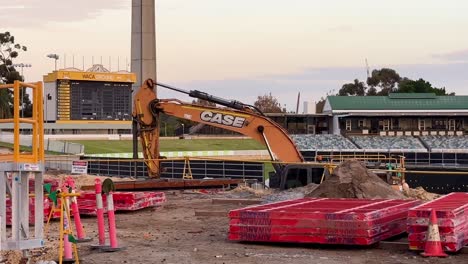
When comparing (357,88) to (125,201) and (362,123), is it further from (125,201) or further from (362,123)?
(125,201)

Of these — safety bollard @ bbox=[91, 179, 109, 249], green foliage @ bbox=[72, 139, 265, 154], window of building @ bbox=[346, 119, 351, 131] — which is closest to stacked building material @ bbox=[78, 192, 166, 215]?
safety bollard @ bbox=[91, 179, 109, 249]

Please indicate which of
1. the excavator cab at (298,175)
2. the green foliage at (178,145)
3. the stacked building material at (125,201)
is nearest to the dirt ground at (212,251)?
the stacked building material at (125,201)

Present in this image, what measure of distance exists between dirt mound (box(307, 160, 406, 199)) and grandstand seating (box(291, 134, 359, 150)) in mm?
54869

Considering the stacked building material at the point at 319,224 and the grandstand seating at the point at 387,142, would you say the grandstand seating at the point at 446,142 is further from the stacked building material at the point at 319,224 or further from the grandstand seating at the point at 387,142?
the stacked building material at the point at 319,224

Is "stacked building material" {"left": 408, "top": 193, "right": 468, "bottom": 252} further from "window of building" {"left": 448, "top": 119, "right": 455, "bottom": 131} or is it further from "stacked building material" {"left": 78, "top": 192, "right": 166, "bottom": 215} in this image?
"window of building" {"left": 448, "top": 119, "right": 455, "bottom": 131}

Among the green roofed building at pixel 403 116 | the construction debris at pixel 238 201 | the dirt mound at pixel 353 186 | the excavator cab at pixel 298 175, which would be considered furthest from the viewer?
the green roofed building at pixel 403 116

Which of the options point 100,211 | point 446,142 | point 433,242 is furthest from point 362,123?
point 100,211

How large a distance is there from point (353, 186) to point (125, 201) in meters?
6.15

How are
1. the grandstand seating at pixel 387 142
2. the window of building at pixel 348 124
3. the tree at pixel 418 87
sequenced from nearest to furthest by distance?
the grandstand seating at pixel 387 142
the window of building at pixel 348 124
the tree at pixel 418 87

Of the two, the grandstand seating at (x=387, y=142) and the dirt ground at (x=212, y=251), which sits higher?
the grandstand seating at (x=387, y=142)

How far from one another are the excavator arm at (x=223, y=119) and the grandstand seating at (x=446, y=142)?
51405mm

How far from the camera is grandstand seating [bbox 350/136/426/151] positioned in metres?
77.2

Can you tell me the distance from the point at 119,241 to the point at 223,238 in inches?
81.5

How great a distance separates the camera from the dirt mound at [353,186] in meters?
19.3
